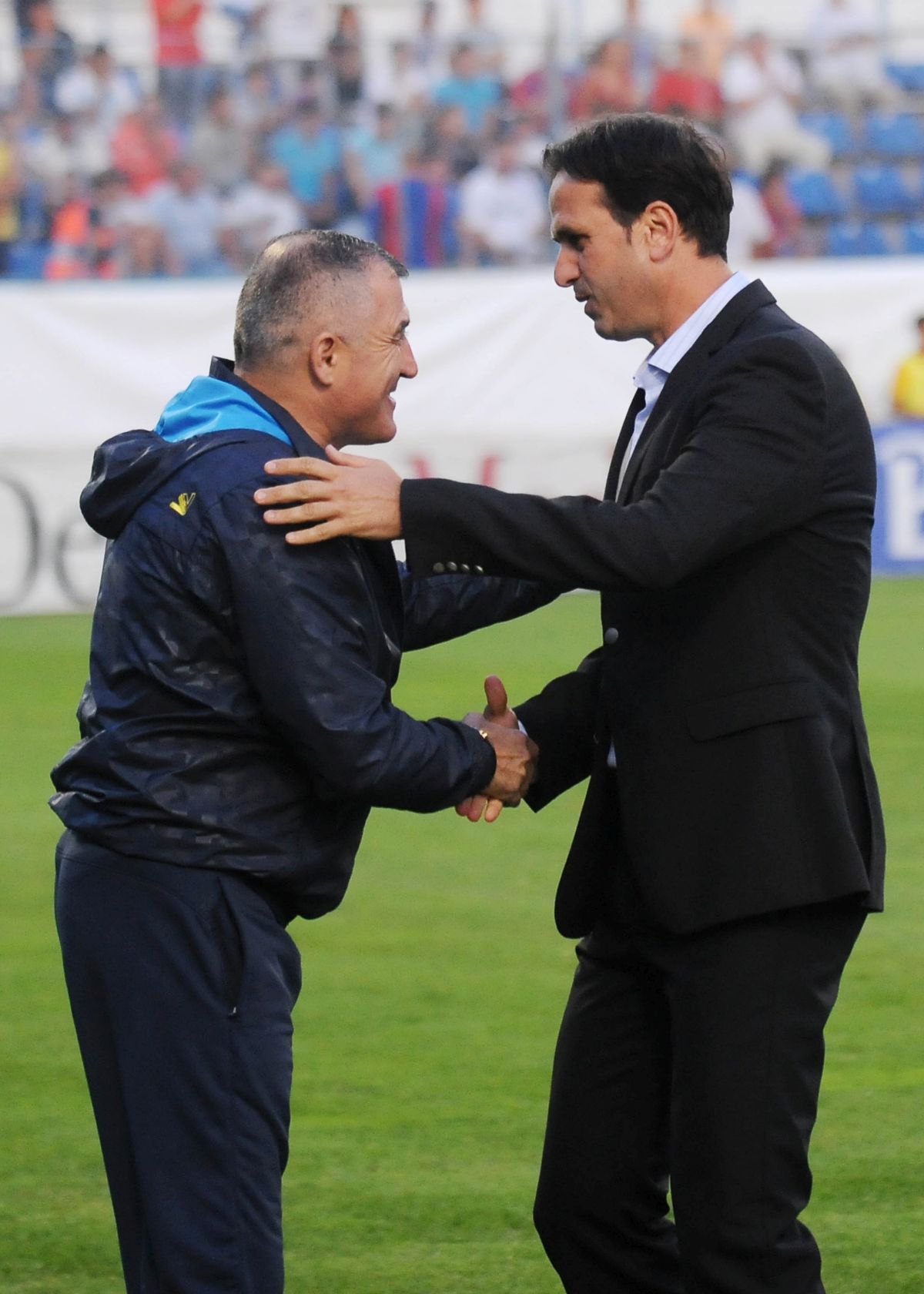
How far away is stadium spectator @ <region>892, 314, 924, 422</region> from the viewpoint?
15414 millimetres

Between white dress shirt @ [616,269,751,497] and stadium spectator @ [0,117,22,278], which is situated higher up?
stadium spectator @ [0,117,22,278]

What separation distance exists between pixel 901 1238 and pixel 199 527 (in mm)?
2302

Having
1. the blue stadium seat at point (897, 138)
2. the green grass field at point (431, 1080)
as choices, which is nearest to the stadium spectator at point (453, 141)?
the blue stadium seat at point (897, 138)

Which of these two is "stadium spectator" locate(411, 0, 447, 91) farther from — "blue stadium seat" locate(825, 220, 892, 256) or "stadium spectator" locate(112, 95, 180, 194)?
"blue stadium seat" locate(825, 220, 892, 256)

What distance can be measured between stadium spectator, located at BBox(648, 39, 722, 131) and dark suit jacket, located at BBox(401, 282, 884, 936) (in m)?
15.7

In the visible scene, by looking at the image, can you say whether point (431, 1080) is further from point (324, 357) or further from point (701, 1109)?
point (324, 357)

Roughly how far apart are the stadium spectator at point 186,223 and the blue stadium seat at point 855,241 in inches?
218

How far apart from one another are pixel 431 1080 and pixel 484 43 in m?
14.3

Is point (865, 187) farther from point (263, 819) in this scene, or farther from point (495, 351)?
point (263, 819)

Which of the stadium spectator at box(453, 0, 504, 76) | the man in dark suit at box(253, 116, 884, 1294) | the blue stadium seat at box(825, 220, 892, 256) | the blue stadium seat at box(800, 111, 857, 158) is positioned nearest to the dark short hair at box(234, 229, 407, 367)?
the man in dark suit at box(253, 116, 884, 1294)

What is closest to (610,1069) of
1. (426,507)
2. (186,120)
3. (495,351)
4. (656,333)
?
(426,507)

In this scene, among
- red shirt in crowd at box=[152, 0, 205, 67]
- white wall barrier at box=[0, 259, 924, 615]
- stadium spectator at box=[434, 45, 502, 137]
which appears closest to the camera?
white wall barrier at box=[0, 259, 924, 615]

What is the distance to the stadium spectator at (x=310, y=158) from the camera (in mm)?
17266

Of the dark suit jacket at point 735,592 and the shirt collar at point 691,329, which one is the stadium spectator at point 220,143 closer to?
the shirt collar at point 691,329
